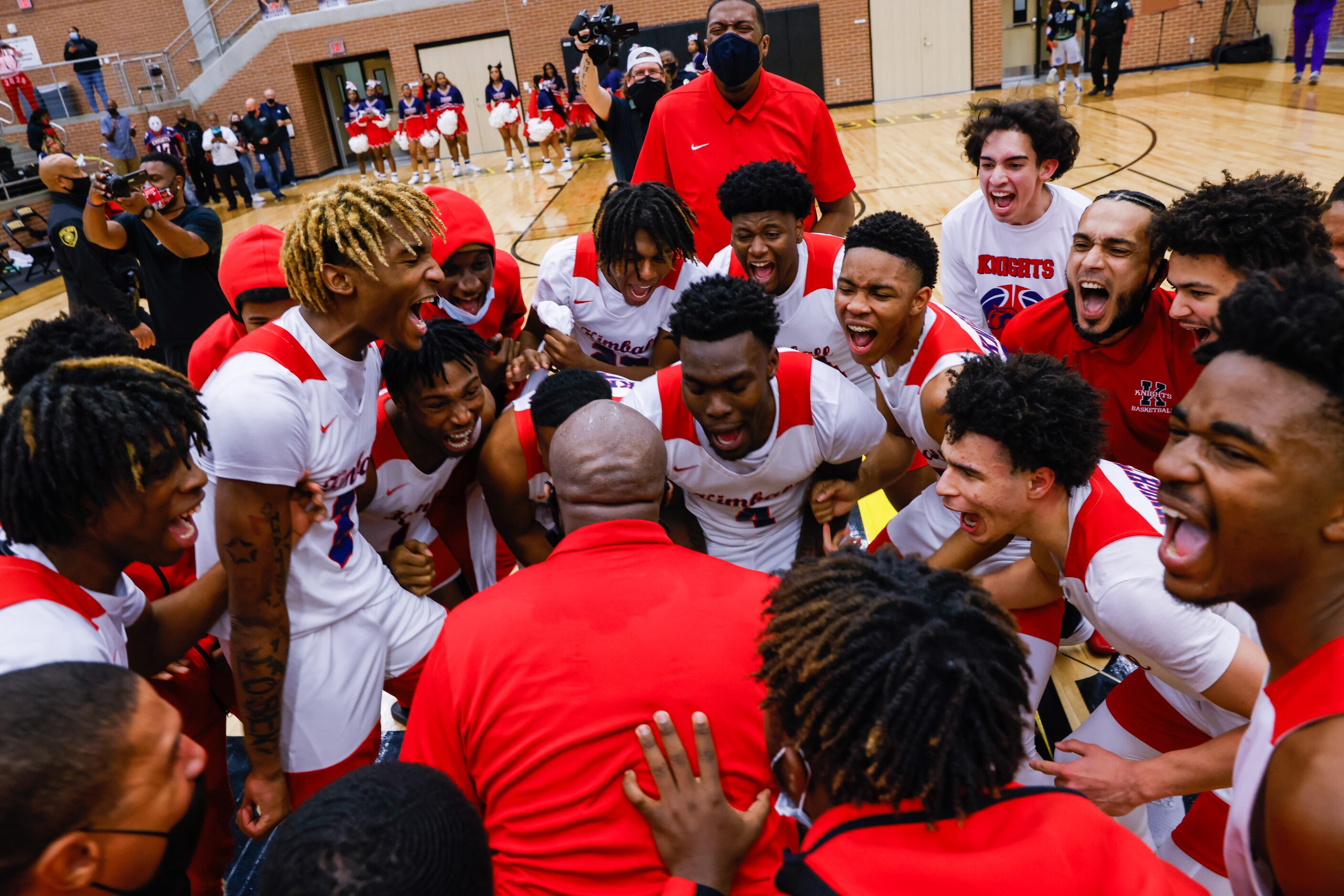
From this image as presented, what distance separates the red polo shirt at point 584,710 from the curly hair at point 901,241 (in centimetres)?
182

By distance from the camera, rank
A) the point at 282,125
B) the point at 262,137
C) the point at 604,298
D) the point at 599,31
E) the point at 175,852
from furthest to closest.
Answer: the point at 282,125 < the point at 262,137 < the point at 599,31 < the point at 604,298 < the point at 175,852

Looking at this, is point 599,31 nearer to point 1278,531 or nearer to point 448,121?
point 1278,531

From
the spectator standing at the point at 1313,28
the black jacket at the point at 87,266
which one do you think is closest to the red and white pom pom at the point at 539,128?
the black jacket at the point at 87,266

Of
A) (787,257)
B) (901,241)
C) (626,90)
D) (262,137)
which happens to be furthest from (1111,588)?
(262,137)

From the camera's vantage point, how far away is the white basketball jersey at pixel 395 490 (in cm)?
308

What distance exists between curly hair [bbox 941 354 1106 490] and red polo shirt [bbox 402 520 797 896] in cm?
99

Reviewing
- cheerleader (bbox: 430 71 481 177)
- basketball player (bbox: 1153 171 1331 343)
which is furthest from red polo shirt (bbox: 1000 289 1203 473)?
cheerleader (bbox: 430 71 481 177)

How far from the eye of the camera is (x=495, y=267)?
4027 millimetres

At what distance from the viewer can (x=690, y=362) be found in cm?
285

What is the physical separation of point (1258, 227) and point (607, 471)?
222 centimetres

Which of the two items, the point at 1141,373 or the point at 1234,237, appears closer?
the point at 1234,237

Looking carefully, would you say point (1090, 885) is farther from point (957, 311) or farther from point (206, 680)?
point (957, 311)

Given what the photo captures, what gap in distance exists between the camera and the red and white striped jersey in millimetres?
3082

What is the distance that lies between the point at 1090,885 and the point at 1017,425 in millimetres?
1347
